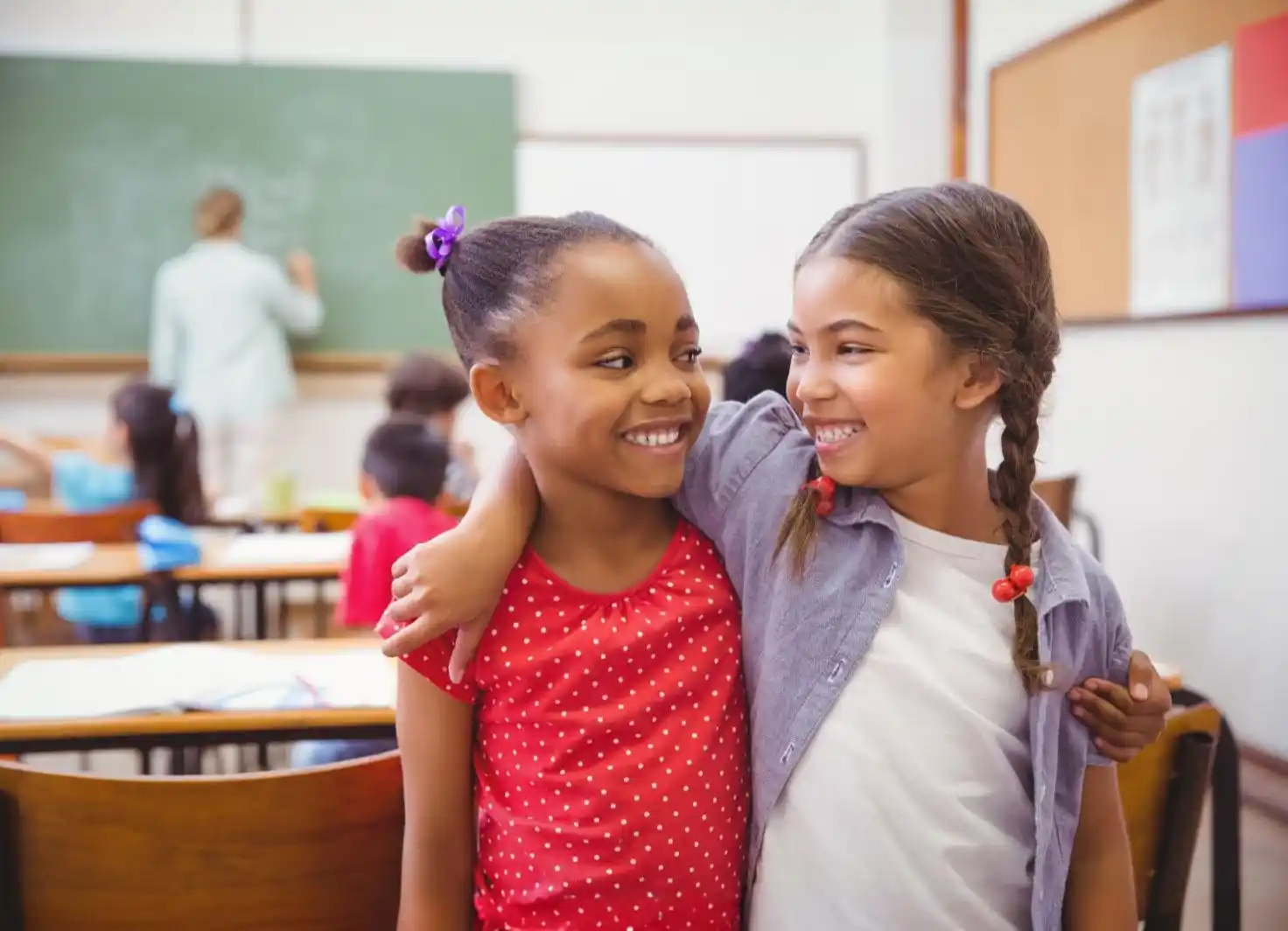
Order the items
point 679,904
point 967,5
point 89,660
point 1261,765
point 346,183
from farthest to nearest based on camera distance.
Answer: point 346,183, point 967,5, point 1261,765, point 89,660, point 679,904

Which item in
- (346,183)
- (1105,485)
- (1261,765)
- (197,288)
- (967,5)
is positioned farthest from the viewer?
(346,183)

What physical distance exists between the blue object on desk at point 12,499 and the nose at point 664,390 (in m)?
3.36

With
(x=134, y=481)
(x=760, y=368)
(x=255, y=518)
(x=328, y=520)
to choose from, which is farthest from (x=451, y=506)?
(x=760, y=368)

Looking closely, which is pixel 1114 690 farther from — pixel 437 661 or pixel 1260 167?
pixel 1260 167

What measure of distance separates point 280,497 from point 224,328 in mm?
1495

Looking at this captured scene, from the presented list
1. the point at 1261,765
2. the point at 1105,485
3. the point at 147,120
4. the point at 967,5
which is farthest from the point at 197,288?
the point at 1261,765

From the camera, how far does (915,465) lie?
1010mm

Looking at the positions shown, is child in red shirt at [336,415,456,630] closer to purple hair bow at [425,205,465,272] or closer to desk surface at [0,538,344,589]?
desk surface at [0,538,344,589]

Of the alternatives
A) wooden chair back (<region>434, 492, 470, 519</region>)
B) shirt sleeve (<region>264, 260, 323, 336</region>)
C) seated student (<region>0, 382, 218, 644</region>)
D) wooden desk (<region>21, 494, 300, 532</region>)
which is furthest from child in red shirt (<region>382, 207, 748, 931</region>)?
shirt sleeve (<region>264, 260, 323, 336</region>)

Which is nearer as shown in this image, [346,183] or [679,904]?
[679,904]

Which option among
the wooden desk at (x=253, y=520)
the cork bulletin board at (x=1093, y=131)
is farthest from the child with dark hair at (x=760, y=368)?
the wooden desk at (x=253, y=520)

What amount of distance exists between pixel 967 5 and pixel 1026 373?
397 centimetres

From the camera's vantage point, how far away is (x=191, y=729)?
146 cm

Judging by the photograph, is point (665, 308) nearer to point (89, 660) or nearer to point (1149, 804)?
point (1149, 804)
